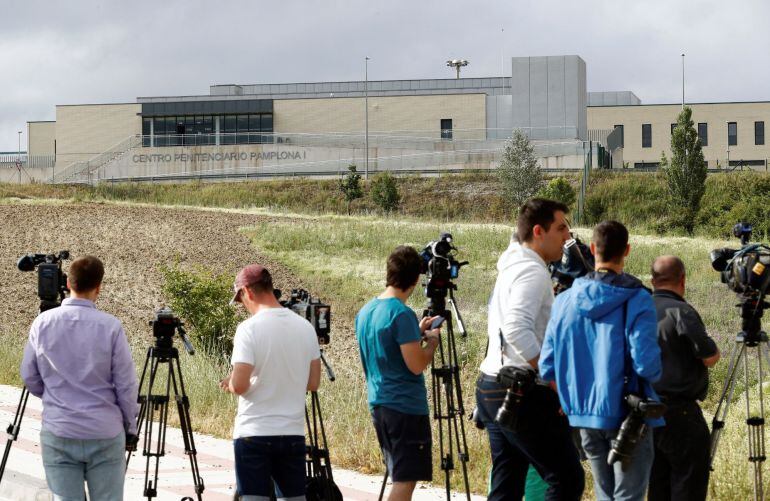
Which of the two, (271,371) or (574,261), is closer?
(271,371)

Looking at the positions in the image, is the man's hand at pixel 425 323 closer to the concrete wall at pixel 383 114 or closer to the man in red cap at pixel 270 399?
the man in red cap at pixel 270 399

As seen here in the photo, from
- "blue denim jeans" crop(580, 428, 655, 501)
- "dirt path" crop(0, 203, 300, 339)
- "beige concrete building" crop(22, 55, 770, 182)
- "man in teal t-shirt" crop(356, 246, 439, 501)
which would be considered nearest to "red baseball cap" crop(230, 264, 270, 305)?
"man in teal t-shirt" crop(356, 246, 439, 501)

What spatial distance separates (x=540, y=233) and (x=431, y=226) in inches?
1331

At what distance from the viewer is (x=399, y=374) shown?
6.90 meters

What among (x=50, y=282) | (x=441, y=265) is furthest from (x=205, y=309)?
(x=441, y=265)

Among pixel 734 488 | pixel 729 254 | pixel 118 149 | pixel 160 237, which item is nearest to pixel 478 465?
pixel 734 488

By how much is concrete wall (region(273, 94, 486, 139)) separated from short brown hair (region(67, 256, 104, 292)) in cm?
7398

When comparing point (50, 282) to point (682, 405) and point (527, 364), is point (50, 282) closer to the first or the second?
point (527, 364)

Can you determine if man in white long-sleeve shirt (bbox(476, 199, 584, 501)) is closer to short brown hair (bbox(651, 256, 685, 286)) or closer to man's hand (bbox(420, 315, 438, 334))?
man's hand (bbox(420, 315, 438, 334))

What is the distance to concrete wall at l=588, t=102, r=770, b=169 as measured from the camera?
89562 millimetres

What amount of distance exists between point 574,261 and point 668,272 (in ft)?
2.97

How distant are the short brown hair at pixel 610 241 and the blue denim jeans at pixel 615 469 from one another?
0.91 meters

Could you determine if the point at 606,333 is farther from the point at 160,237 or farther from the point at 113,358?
the point at 160,237

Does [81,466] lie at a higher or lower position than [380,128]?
lower
